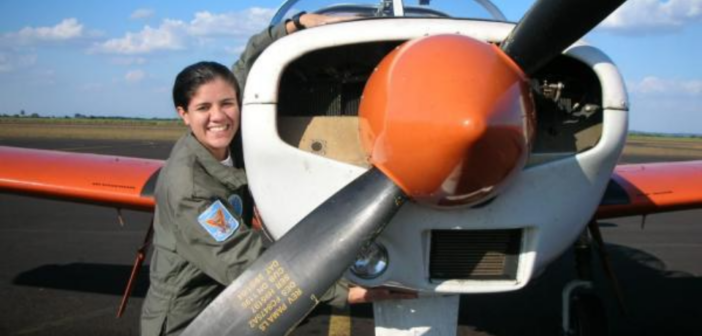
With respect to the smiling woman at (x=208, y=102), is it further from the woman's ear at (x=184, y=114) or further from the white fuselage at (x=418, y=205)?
the white fuselage at (x=418, y=205)

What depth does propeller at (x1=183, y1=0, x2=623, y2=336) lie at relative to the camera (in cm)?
173

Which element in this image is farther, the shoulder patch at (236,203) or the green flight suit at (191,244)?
the shoulder patch at (236,203)

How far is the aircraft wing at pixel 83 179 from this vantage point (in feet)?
15.6

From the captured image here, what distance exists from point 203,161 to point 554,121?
1.48m

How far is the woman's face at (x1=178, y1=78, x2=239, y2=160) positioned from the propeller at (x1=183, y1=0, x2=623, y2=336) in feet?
1.91

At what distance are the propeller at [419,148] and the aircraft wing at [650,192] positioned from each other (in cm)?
278

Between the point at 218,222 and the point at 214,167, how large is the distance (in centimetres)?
26

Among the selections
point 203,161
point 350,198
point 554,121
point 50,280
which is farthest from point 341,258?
point 50,280

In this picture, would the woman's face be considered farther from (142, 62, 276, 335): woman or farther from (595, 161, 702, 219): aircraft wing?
(595, 161, 702, 219): aircraft wing

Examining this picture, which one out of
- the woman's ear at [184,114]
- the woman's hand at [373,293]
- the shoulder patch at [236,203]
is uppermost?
the woman's ear at [184,114]

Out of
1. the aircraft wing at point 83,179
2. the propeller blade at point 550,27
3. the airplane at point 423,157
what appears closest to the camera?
the propeller blade at point 550,27

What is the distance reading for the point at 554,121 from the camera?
2639 mm

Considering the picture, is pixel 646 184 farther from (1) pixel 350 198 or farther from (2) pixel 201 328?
(2) pixel 201 328

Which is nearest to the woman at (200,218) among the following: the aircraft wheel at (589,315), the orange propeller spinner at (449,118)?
Answer: the orange propeller spinner at (449,118)
